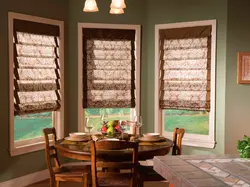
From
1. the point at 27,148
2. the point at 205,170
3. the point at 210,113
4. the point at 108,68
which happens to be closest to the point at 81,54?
the point at 108,68

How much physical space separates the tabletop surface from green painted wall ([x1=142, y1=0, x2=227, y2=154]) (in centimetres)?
284

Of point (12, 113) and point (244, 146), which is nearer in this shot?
point (244, 146)

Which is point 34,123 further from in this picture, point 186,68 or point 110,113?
point 186,68

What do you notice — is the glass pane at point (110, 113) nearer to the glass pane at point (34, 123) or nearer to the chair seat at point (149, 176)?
the glass pane at point (34, 123)

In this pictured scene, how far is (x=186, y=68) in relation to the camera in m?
5.96

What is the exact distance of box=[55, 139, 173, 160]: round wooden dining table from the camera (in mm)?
3842

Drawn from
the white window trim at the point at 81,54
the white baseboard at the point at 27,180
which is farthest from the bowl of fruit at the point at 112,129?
the white window trim at the point at 81,54

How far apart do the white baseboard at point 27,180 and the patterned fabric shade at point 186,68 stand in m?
2.04

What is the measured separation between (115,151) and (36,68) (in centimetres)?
229

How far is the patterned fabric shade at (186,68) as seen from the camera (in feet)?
18.9

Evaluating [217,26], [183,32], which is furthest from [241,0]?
[183,32]

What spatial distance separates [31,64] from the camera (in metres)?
5.56

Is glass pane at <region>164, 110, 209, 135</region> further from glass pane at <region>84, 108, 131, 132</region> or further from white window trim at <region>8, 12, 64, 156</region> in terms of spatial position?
white window trim at <region>8, 12, 64, 156</region>

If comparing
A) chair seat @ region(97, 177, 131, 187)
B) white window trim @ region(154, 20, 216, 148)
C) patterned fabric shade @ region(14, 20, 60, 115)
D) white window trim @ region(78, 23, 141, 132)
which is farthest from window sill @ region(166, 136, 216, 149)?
chair seat @ region(97, 177, 131, 187)
